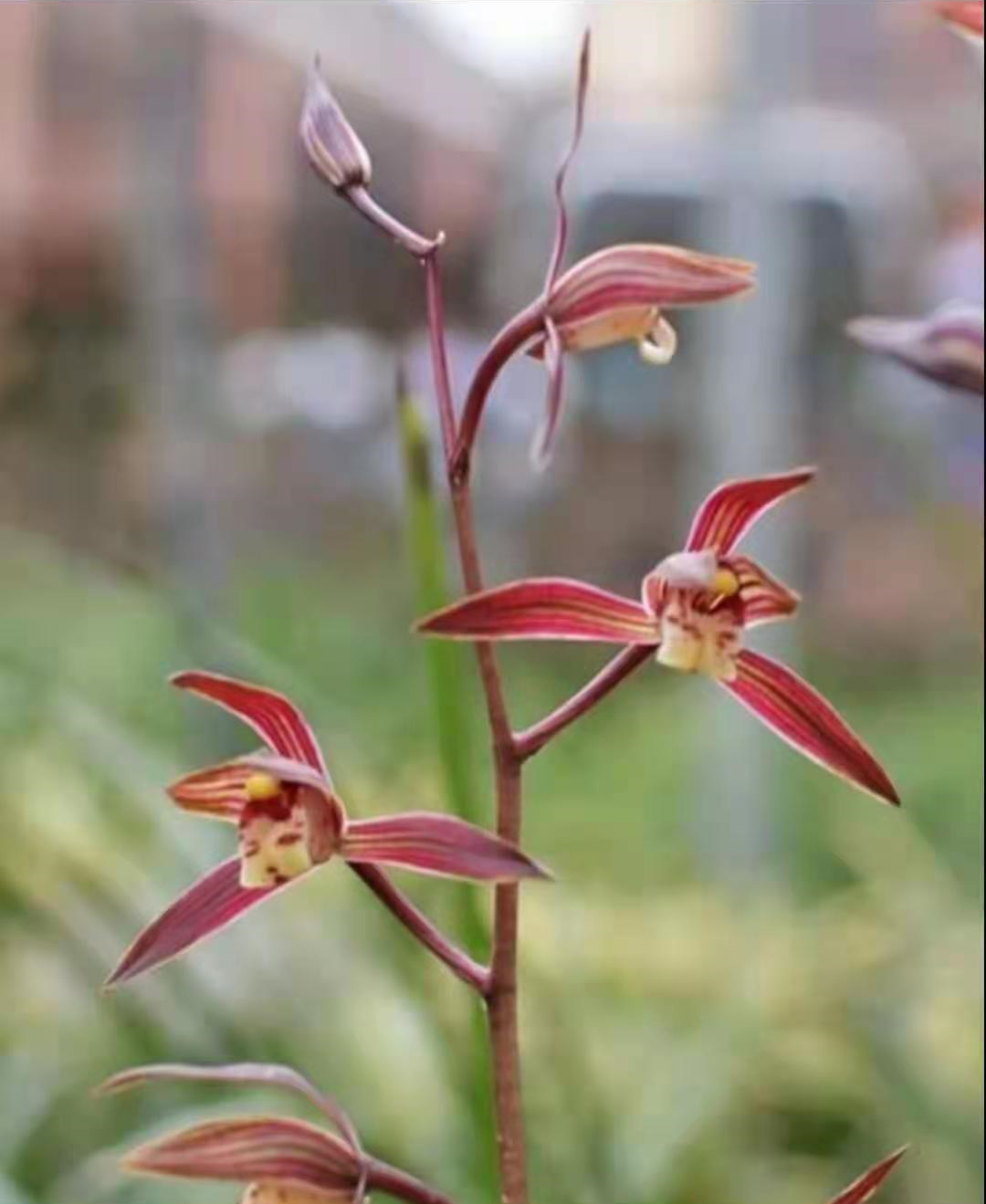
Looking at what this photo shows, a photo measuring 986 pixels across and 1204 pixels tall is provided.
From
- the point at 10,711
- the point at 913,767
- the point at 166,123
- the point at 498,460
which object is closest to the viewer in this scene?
the point at 10,711

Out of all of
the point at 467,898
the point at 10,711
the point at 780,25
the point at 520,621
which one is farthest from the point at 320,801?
the point at 780,25

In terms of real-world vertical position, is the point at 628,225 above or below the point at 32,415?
above

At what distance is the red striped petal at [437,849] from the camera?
205 millimetres

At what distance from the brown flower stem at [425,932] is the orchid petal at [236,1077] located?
0.07 feet

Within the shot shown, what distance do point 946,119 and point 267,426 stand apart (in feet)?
3.61

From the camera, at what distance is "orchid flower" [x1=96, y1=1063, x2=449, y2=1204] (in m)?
0.21

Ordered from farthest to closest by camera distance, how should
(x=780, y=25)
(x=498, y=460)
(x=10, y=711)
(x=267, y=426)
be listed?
(x=267, y=426), (x=498, y=460), (x=780, y=25), (x=10, y=711)

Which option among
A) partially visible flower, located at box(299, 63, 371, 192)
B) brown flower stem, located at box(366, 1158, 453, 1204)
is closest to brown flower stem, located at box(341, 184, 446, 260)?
partially visible flower, located at box(299, 63, 371, 192)

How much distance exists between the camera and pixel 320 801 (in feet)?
0.72

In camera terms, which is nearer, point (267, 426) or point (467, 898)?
point (467, 898)

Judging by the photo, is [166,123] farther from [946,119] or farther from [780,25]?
[946,119]

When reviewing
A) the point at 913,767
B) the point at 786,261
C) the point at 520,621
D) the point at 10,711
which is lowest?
the point at 913,767

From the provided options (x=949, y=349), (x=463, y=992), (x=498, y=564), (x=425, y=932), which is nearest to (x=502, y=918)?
(x=425, y=932)

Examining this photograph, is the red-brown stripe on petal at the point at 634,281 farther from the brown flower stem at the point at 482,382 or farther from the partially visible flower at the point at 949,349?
the partially visible flower at the point at 949,349
